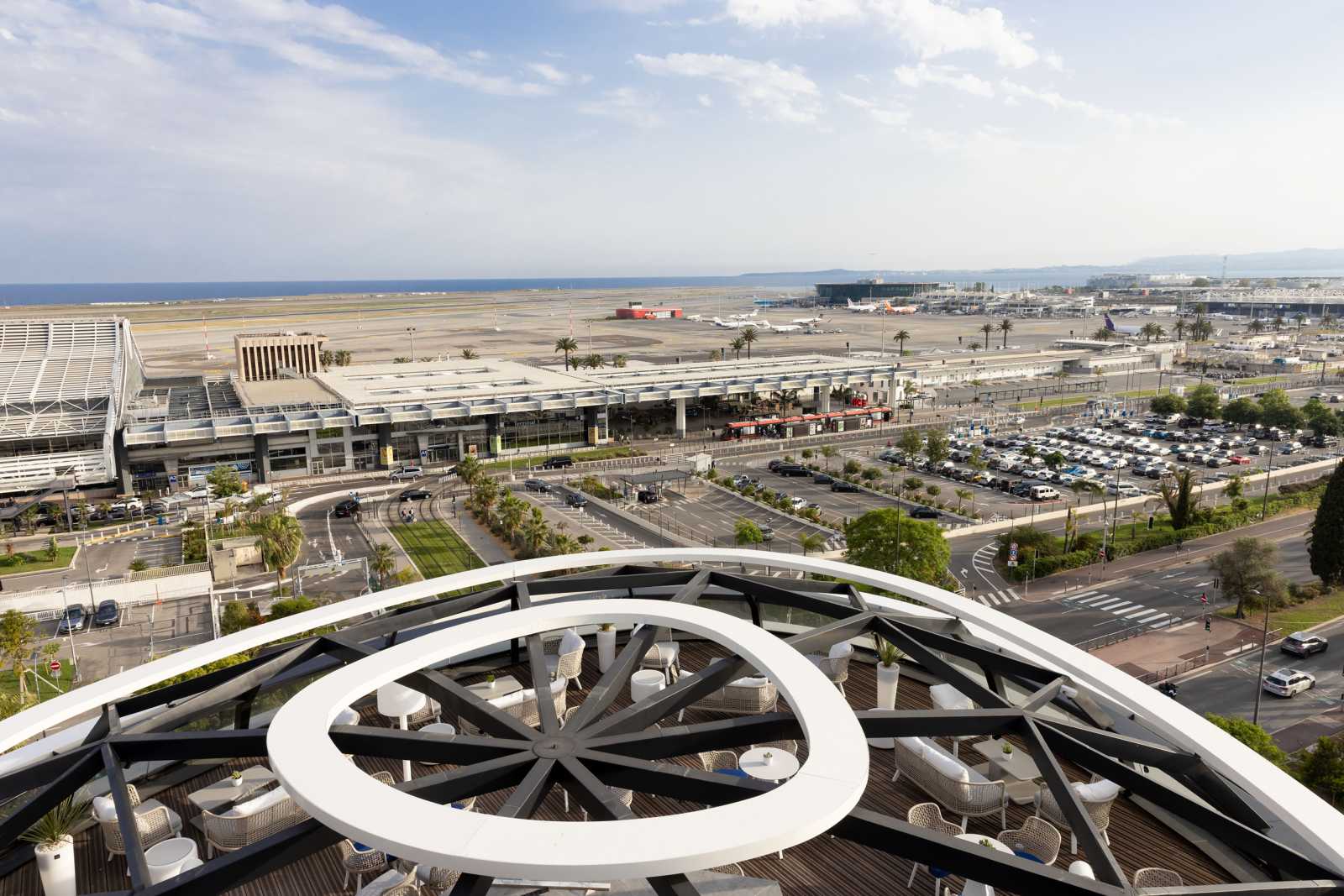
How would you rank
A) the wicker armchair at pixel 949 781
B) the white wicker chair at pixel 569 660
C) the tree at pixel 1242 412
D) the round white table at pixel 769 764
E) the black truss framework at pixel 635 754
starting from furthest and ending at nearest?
the tree at pixel 1242 412 < the white wicker chair at pixel 569 660 < the round white table at pixel 769 764 < the wicker armchair at pixel 949 781 < the black truss framework at pixel 635 754

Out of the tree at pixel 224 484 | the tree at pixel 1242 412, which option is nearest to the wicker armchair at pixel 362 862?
the tree at pixel 224 484

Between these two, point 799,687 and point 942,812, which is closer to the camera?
point 799,687

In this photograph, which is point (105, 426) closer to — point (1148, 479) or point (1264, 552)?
point (1264, 552)

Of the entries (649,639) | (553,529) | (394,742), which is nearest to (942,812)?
(649,639)

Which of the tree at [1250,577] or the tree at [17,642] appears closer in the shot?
the tree at [17,642]

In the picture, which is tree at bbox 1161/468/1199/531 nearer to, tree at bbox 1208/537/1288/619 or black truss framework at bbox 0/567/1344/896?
tree at bbox 1208/537/1288/619

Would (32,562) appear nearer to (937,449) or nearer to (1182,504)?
(937,449)

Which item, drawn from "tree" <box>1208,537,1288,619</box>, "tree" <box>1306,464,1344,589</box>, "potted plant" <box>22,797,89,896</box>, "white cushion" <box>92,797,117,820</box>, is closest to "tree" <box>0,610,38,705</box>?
"white cushion" <box>92,797,117,820</box>

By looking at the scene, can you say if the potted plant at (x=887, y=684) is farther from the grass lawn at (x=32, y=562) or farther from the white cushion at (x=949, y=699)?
the grass lawn at (x=32, y=562)
